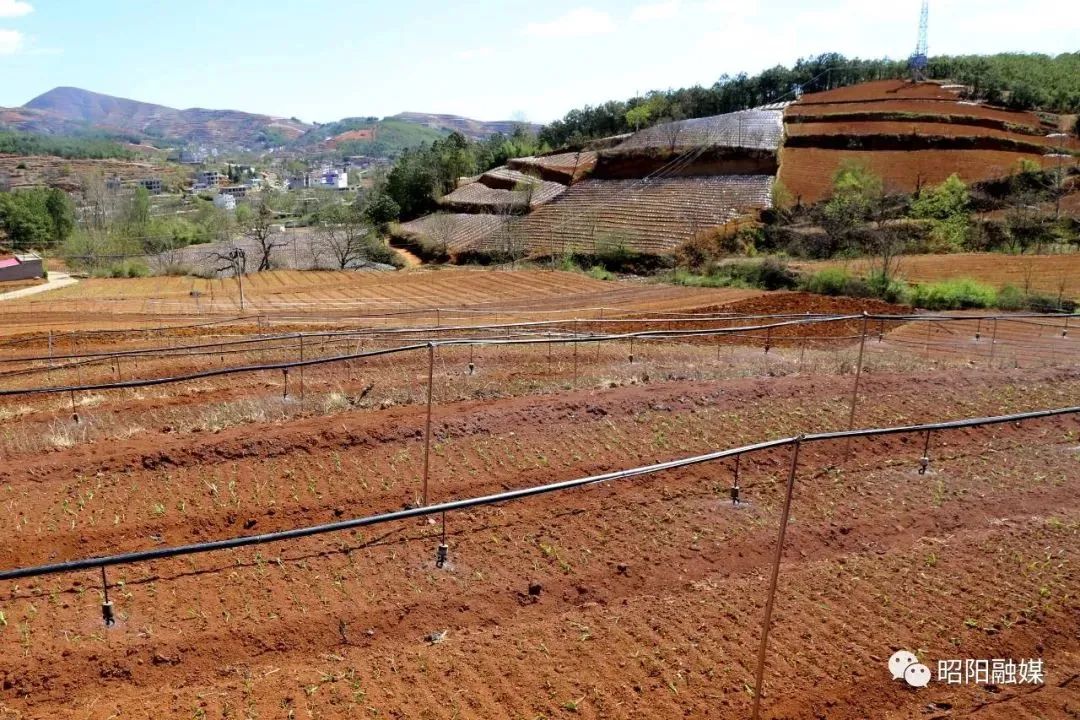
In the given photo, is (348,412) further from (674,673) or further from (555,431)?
(674,673)

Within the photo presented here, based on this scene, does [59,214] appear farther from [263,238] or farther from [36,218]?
[263,238]

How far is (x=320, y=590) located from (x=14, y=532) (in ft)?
13.5

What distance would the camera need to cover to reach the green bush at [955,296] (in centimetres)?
2928

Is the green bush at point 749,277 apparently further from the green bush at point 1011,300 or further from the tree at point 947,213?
the tree at point 947,213

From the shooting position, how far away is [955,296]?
2991cm

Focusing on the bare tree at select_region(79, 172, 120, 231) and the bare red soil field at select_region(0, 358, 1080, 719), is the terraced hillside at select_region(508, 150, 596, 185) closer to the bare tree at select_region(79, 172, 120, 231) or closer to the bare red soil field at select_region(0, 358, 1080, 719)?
the bare tree at select_region(79, 172, 120, 231)

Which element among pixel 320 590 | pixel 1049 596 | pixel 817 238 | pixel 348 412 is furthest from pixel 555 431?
pixel 817 238

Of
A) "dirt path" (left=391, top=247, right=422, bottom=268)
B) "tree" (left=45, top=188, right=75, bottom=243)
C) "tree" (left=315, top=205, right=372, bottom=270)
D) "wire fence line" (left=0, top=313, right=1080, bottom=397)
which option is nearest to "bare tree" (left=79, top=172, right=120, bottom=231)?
"tree" (left=45, top=188, right=75, bottom=243)

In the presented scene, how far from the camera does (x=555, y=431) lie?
11.3 m

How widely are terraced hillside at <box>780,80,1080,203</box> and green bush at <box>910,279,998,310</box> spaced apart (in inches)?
822

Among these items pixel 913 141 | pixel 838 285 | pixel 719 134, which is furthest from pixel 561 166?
pixel 838 285

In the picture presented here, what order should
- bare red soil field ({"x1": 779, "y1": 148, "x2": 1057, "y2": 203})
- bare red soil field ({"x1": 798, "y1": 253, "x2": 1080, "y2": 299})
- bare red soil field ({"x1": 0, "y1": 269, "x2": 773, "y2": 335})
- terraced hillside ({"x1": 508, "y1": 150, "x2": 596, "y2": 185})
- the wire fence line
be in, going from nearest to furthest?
the wire fence line < bare red soil field ({"x1": 798, "y1": 253, "x2": 1080, "y2": 299}) < bare red soil field ({"x1": 0, "y1": 269, "x2": 773, "y2": 335}) < bare red soil field ({"x1": 779, "y1": 148, "x2": 1057, "y2": 203}) < terraced hillside ({"x1": 508, "y1": 150, "x2": 596, "y2": 185})

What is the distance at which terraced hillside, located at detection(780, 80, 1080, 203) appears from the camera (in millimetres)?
53938

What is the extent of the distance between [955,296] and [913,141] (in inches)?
1468
